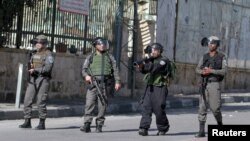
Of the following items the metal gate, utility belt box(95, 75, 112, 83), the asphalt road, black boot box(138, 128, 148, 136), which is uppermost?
the metal gate

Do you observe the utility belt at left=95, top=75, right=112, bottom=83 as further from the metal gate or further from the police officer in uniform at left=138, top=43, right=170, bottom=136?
the metal gate

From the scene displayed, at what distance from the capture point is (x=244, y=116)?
1655 cm

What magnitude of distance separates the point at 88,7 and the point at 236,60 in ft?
32.4

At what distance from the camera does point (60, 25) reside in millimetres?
17984

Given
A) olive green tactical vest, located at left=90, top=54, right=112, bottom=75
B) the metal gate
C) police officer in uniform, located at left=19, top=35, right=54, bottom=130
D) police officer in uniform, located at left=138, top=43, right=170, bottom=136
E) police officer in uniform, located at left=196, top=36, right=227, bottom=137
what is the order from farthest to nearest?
the metal gate → police officer in uniform, located at left=19, top=35, right=54, bottom=130 → olive green tactical vest, located at left=90, top=54, right=112, bottom=75 → police officer in uniform, located at left=138, top=43, right=170, bottom=136 → police officer in uniform, located at left=196, top=36, right=227, bottom=137

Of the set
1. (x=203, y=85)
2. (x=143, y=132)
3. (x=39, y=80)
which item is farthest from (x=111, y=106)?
(x=203, y=85)

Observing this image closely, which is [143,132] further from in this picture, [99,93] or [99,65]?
[99,65]

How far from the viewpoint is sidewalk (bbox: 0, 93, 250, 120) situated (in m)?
14.4

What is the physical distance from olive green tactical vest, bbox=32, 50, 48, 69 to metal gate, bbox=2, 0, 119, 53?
13.8ft

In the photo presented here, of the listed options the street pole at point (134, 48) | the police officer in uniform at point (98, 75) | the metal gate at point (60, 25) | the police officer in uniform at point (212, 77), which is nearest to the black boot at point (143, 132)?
the police officer in uniform at point (98, 75)

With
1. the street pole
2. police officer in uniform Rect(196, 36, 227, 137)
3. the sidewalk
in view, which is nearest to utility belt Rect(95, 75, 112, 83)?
police officer in uniform Rect(196, 36, 227, 137)

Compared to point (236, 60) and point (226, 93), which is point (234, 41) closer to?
point (236, 60)

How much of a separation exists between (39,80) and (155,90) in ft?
7.14

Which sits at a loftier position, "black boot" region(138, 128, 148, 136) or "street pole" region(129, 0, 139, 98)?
"street pole" region(129, 0, 139, 98)
